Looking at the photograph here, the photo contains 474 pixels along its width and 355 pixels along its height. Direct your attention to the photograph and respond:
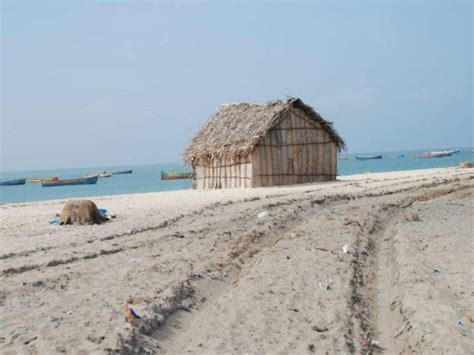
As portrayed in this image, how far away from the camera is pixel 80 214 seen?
1130 centimetres

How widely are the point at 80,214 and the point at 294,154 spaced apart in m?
Answer: 10.7

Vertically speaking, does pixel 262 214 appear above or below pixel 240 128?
below

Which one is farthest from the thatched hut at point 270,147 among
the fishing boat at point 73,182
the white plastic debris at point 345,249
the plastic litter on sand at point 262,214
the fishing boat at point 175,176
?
the fishing boat at point 175,176

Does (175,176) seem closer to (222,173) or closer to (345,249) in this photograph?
(222,173)

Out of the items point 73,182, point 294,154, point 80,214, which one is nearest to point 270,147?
point 294,154

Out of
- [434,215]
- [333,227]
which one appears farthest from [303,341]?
[434,215]

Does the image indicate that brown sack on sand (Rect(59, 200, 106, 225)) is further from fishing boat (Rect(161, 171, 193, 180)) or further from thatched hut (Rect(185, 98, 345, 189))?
fishing boat (Rect(161, 171, 193, 180))

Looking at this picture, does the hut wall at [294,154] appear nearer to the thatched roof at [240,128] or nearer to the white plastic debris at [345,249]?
the thatched roof at [240,128]

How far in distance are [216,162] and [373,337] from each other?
1693 centimetres

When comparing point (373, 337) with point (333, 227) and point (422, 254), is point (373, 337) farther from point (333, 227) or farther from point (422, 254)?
point (333, 227)

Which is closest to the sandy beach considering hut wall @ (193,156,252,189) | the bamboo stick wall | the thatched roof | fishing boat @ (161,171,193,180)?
the bamboo stick wall

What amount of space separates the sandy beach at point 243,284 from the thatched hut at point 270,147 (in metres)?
8.20

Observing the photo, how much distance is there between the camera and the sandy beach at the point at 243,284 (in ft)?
16.4

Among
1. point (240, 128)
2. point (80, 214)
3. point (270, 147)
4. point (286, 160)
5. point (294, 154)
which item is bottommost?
point (80, 214)
